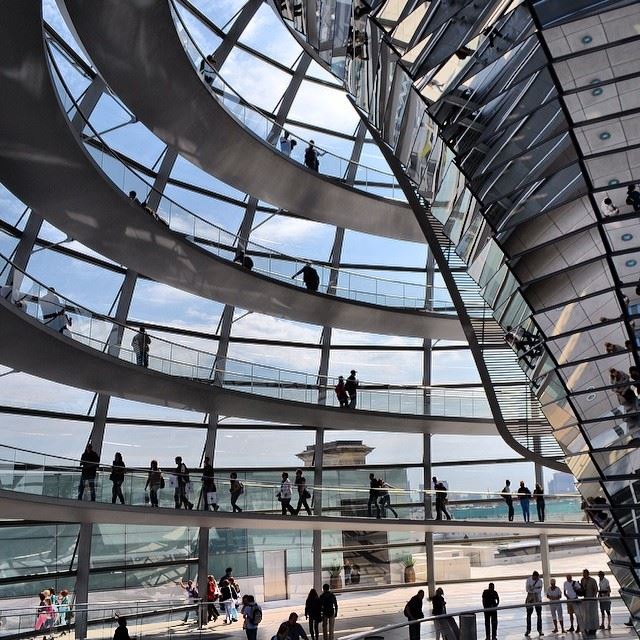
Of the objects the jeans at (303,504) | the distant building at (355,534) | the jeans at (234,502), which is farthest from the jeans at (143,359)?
the distant building at (355,534)

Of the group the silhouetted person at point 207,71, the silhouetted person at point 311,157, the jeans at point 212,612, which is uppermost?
the silhouetted person at point 311,157

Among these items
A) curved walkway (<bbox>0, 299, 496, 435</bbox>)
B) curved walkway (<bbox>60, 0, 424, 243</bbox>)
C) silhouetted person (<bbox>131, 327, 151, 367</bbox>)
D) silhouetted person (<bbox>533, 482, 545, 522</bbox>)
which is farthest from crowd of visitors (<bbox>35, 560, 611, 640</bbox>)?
curved walkway (<bbox>60, 0, 424, 243</bbox>)

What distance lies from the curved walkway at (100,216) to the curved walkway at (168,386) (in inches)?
102

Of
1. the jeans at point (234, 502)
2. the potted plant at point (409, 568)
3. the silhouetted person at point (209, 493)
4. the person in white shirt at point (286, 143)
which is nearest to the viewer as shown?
the silhouetted person at point (209, 493)

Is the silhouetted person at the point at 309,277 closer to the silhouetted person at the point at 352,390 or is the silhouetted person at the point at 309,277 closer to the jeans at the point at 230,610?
the silhouetted person at the point at 352,390

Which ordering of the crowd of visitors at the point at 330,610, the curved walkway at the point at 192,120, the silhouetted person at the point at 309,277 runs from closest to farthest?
1. the crowd of visitors at the point at 330,610
2. the curved walkway at the point at 192,120
3. the silhouetted person at the point at 309,277

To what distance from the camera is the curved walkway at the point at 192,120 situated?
1552cm

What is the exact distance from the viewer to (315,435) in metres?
32.6

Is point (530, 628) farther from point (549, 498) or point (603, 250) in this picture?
point (549, 498)

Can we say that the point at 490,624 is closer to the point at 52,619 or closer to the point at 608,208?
the point at 608,208

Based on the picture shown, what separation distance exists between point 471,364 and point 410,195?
59.6 feet

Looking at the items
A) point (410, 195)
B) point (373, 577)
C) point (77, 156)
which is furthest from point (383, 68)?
point (373, 577)

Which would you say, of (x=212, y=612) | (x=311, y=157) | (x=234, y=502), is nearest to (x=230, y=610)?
(x=212, y=612)

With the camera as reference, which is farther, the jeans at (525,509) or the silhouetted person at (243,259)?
the jeans at (525,509)
